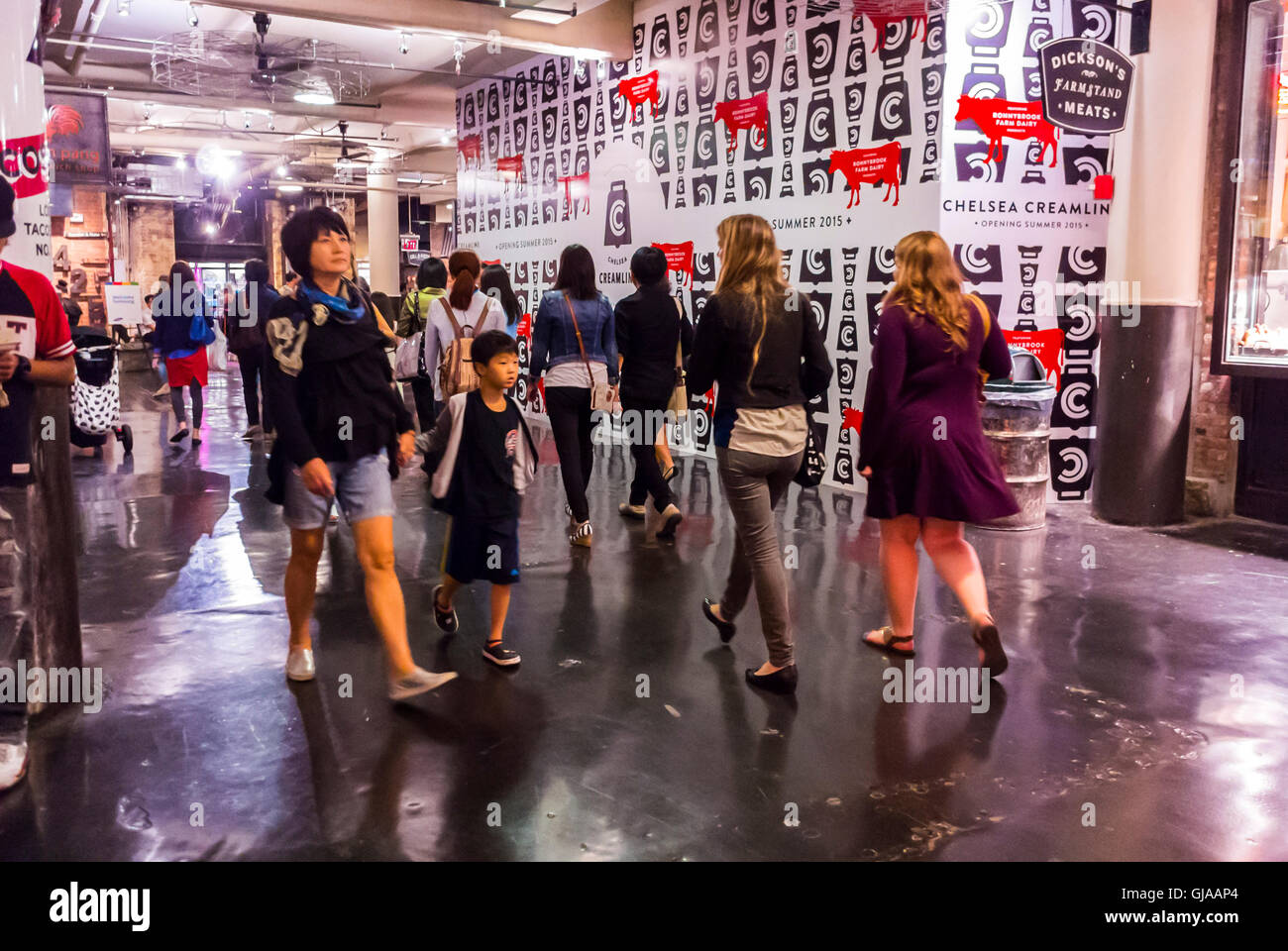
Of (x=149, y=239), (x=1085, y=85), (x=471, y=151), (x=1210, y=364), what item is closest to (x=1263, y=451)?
(x=1210, y=364)

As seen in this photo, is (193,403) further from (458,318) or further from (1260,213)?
(1260,213)

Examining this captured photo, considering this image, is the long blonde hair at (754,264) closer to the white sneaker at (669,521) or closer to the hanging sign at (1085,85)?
the white sneaker at (669,521)

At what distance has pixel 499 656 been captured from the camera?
14.1ft

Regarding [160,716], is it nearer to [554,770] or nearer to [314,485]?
[314,485]

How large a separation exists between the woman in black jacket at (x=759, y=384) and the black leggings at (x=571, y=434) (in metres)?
2.33

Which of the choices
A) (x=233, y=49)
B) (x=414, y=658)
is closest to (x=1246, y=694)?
(x=414, y=658)

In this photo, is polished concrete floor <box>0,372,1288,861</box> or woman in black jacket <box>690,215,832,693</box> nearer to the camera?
polished concrete floor <box>0,372,1288,861</box>

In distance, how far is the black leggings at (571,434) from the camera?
20.7 ft

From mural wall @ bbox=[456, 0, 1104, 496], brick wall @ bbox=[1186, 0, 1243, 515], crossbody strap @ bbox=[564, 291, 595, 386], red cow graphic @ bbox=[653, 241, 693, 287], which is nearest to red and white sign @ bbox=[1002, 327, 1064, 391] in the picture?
mural wall @ bbox=[456, 0, 1104, 496]

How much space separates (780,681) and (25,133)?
319 cm

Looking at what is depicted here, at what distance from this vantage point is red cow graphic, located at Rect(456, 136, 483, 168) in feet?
45.7

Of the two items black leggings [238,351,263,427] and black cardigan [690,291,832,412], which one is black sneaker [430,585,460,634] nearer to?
black cardigan [690,291,832,412]

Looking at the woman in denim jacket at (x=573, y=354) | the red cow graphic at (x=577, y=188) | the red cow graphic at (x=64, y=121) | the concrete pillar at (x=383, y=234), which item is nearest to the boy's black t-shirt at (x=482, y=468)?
the woman in denim jacket at (x=573, y=354)

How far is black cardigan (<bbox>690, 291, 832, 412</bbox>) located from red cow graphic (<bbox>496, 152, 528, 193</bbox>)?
30.8 ft
